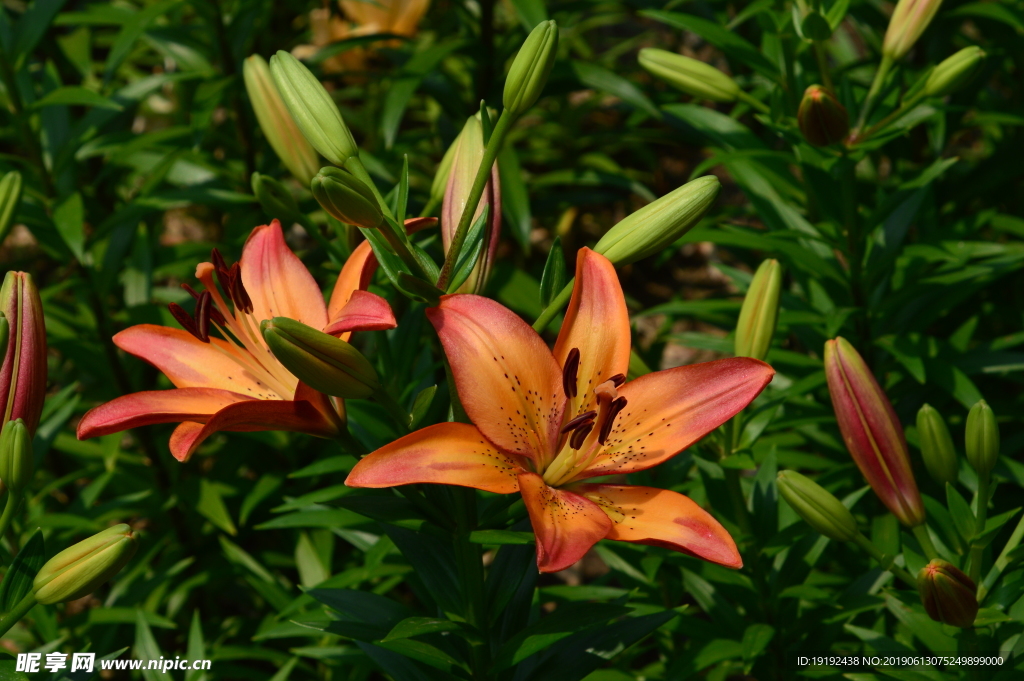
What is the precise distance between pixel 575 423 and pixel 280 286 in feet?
1.36

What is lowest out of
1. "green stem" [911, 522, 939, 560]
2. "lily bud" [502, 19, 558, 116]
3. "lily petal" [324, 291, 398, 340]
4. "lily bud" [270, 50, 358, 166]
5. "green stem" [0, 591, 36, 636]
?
"green stem" [911, 522, 939, 560]

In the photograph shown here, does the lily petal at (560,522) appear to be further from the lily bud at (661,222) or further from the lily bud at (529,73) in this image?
the lily bud at (529,73)

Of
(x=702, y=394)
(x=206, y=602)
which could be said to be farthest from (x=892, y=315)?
(x=206, y=602)

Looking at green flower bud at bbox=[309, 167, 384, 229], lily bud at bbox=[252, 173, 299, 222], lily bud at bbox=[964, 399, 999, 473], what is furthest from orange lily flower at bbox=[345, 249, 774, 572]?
lily bud at bbox=[252, 173, 299, 222]

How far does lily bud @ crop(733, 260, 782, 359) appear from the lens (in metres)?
1.05

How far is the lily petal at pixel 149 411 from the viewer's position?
0.81m

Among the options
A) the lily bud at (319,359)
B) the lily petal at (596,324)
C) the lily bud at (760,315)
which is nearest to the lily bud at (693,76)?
the lily bud at (760,315)

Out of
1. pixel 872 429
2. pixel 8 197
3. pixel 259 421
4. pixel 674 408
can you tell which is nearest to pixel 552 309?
pixel 674 408

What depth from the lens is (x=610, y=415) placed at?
844mm

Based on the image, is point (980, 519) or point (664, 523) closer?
point (664, 523)

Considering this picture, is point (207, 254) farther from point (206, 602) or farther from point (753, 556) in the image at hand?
point (753, 556)

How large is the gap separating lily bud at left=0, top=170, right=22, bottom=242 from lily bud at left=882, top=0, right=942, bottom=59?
49.9 inches

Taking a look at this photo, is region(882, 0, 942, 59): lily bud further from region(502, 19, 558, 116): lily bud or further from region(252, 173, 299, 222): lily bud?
region(252, 173, 299, 222): lily bud

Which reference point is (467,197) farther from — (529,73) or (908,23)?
(908,23)
